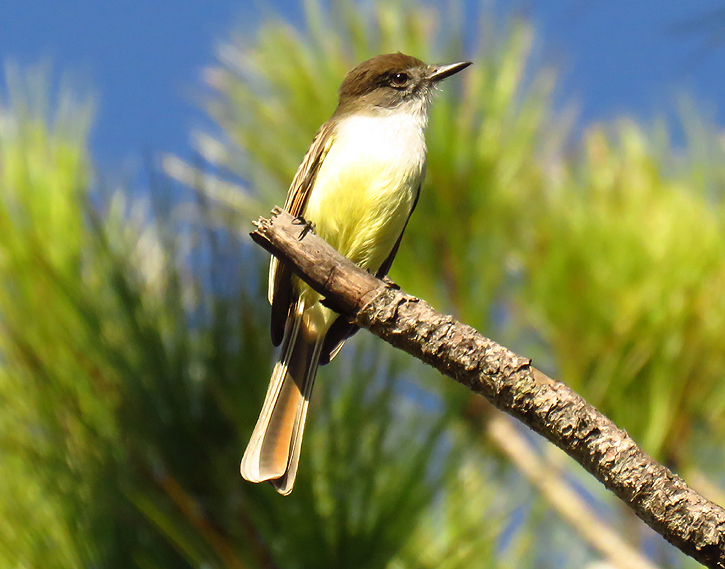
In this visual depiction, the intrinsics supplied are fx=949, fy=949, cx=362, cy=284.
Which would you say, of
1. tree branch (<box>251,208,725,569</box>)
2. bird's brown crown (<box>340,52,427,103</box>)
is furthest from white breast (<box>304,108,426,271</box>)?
tree branch (<box>251,208,725,569</box>)

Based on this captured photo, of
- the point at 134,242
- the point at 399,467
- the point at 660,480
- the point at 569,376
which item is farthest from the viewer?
the point at 569,376

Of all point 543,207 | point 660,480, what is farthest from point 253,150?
point 660,480

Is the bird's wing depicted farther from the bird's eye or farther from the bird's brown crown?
the bird's eye

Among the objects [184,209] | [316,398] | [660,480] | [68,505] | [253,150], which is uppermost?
[253,150]

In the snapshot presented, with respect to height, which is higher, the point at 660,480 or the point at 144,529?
the point at 660,480

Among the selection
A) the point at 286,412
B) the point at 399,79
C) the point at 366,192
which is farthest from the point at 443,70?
the point at 286,412

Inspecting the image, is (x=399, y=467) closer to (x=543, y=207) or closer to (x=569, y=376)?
(x=569, y=376)
